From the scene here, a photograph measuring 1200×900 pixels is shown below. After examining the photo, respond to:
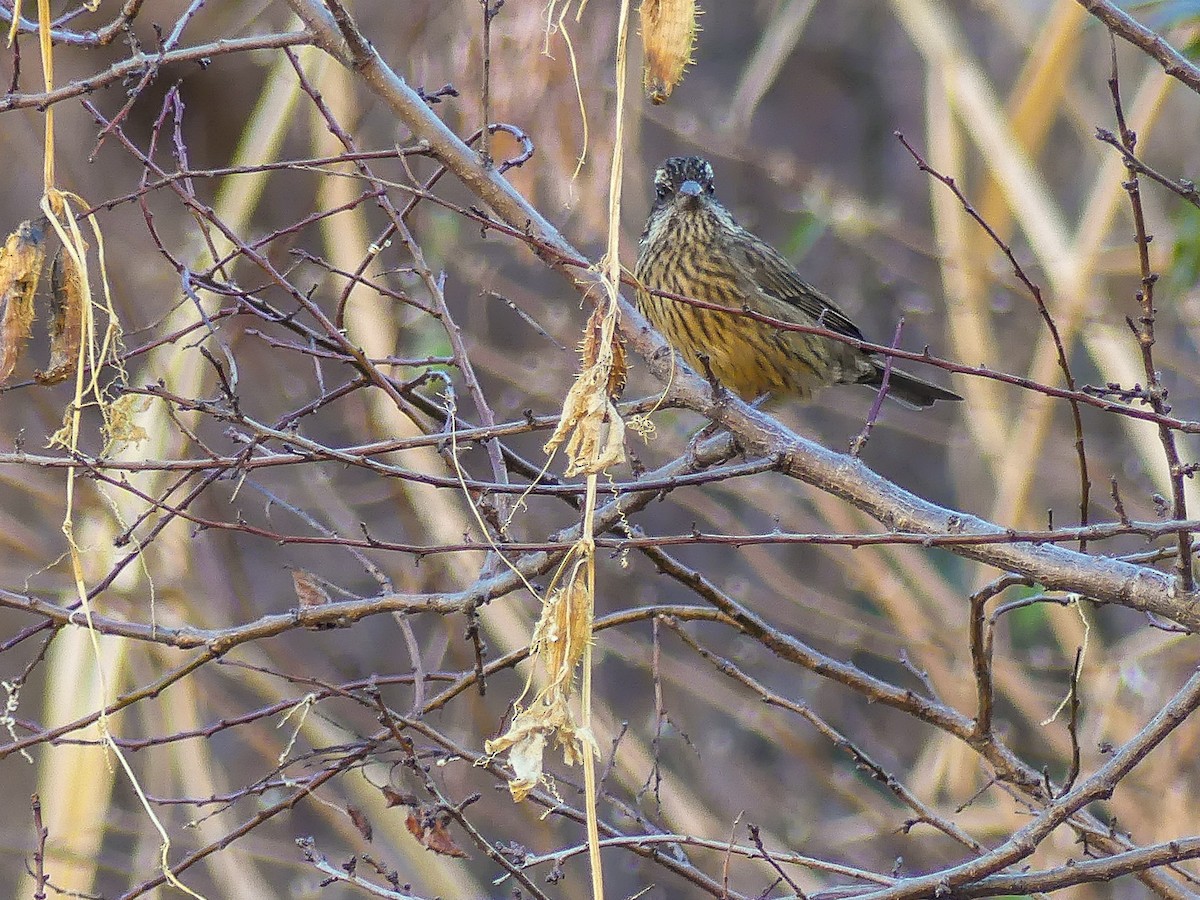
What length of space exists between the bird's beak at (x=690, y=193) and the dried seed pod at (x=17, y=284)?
3.48 m

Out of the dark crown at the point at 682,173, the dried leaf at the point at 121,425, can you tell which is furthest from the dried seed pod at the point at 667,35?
the dark crown at the point at 682,173

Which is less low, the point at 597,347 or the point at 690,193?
the point at 690,193

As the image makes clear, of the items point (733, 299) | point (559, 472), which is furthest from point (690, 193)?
point (559, 472)

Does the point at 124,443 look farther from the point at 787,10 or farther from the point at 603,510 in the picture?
the point at 787,10

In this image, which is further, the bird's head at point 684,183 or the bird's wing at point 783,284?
the bird's wing at point 783,284

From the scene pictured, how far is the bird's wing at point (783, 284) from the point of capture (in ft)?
18.9

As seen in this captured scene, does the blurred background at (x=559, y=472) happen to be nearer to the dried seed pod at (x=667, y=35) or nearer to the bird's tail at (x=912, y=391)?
the bird's tail at (x=912, y=391)

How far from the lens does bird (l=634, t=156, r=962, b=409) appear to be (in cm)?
538

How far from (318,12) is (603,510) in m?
1.20

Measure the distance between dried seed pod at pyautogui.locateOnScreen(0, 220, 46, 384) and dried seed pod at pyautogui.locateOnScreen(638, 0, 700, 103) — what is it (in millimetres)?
1105

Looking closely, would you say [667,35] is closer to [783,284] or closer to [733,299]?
[733,299]

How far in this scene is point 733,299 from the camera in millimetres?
5555

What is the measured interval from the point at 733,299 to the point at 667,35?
3.55m

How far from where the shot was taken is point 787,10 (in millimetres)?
10109
